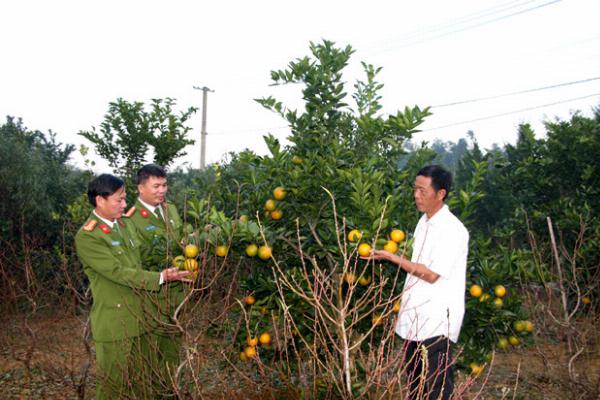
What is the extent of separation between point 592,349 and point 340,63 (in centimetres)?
588

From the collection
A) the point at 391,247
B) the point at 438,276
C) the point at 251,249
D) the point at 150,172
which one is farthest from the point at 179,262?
the point at 438,276

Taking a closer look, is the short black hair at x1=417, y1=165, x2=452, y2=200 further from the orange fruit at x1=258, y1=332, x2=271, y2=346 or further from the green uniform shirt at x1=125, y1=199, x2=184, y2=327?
the green uniform shirt at x1=125, y1=199, x2=184, y2=327

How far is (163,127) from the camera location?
7090 mm

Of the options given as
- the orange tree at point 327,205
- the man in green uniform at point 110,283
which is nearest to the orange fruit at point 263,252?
the orange tree at point 327,205

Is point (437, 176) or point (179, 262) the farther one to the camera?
point (437, 176)

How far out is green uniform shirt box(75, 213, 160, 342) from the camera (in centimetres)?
317

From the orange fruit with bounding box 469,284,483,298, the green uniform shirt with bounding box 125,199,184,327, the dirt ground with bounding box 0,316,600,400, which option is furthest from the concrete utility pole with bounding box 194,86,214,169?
the orange fruit with bounding box 469,284,483,298

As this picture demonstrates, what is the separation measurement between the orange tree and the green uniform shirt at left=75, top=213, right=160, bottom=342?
0.71m

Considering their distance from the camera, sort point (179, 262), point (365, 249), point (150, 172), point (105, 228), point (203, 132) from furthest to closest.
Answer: point (203, 132) → point (150, 172) → point (105, 228) → point (365, 249) → point (179, 262)

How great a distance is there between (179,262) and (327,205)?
1117 mm

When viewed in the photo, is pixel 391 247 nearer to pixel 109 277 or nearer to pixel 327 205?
pixel 327 205

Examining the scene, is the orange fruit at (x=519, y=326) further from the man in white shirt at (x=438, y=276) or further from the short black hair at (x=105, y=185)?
the short black hair at (x=105, y=185)

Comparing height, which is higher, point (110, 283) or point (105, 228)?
point (105, 228)

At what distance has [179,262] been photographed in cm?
281
